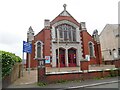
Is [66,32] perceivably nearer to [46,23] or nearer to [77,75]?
[46,23]

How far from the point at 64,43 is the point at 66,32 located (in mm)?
2228

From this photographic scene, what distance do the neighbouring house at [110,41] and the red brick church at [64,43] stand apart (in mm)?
10854

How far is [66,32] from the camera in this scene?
1035 inches

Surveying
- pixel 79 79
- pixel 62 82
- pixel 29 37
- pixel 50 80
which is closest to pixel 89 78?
pixel 79 79

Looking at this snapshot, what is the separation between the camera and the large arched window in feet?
84.7

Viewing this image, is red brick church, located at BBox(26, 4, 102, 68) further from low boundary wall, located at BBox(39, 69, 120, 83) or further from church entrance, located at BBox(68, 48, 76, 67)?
low boundary wall, located at BBox(39, 69, 120, 83)

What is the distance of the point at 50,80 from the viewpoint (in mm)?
10969

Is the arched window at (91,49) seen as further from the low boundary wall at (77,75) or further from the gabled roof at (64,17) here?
the low boundary wall at (77,75)

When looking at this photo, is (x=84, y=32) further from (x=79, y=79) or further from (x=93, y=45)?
(x=79, y=79)

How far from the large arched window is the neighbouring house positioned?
13995 millimetres

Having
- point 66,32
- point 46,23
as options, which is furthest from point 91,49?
point 46,23

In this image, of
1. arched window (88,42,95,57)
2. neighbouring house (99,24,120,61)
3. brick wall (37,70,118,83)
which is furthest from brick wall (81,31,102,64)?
brick wall (37,70,118,83)

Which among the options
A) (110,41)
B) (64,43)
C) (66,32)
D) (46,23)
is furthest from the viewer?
(110,41)

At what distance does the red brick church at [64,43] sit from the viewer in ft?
79.7
